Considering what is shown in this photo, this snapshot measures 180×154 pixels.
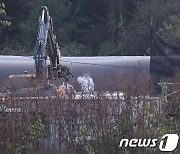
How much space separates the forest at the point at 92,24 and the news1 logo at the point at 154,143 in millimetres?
19604

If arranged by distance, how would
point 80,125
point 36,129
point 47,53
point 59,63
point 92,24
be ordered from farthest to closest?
point 92,24 < point 59,63 < point 47,53 < point 80,125 < point 36,129

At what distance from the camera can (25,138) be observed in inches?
322

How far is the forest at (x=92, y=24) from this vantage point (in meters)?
29.3

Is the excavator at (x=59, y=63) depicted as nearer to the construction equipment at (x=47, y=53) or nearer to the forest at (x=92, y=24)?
the construction equipment at (x=47, y=53)

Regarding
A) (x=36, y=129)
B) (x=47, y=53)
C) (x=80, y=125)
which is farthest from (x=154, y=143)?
(x=47, y=53)

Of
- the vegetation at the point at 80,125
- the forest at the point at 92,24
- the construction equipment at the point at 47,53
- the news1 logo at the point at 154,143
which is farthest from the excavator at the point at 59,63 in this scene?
the forest at the point at 92,24

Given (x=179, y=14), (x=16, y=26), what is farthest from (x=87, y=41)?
(x=179, y=14)

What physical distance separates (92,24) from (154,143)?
27.9 meters

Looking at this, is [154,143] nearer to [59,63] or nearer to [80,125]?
[80,125]

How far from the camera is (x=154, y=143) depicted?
8.17 m

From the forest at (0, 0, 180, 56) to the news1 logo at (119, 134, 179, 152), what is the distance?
19604mm

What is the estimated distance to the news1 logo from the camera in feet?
26.7

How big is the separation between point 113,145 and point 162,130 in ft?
2.31

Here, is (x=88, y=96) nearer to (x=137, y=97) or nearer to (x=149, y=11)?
(x=137, y=97)
